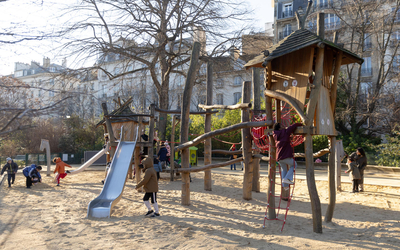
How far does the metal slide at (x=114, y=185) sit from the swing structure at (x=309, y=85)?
379cm

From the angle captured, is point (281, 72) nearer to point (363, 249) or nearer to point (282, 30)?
point (363, 249)

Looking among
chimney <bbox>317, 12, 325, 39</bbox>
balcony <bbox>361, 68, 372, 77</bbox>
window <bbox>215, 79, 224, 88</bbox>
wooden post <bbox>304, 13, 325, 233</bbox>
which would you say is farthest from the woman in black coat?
balcony <bbox>361, 68, 372, 77</bbox>


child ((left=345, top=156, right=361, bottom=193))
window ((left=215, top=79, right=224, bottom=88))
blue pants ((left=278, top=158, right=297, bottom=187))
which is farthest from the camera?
window ((left=215, top=79, right=224, bottom=88))

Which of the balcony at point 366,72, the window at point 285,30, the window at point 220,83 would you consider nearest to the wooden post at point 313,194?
the window at point 220,83

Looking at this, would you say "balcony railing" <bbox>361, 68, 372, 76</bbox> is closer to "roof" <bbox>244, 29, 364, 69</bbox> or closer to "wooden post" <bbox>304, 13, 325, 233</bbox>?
"roof" <bbox>244, 29, 364, 69</bbox>

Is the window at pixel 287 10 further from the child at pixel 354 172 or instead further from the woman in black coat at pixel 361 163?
the child at pixel 354 172

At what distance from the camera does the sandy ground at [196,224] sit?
5145 mm

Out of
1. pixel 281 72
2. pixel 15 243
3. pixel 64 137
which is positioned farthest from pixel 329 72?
pixel 64 137

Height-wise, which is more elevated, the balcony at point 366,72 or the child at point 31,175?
the balcony at point 366,72

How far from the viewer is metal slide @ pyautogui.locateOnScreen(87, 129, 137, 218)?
22.8 ft

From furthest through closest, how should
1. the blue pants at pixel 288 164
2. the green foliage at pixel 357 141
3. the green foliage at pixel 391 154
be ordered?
the green foliage at pixel 357 141 → the green foliage at pixel 391 154 → the blue pants at pixel 288 164

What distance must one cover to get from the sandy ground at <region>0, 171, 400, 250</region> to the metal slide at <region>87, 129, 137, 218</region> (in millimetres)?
261

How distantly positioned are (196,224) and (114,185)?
309cm

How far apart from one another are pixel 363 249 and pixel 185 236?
298 cm
